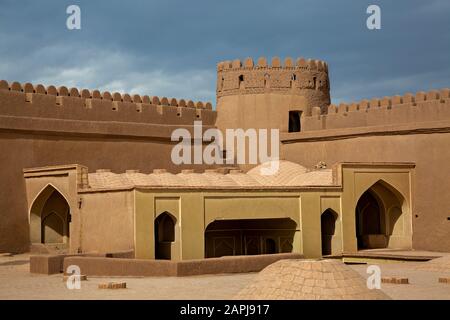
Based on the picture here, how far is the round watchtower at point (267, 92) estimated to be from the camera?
28.8m

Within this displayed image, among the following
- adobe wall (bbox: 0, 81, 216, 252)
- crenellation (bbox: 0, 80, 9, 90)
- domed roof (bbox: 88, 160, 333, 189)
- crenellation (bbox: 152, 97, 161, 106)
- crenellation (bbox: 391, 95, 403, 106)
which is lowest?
domed roof (bbox: 88, 160, 333, 189)

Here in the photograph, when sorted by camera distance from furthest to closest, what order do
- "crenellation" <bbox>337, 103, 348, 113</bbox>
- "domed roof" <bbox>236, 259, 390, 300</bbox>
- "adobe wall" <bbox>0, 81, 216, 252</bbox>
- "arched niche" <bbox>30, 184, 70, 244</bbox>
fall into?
"crenellation" <bbox>337, 103, 348, 113</bbox> < "arched niche" <bbox>30, 184, 70, 244</bbox> < "adobe wall" <bbox>0, 81, 216, 252</bbox> < "domed roof" <bbox>236, 259, 390, 300</bbox>

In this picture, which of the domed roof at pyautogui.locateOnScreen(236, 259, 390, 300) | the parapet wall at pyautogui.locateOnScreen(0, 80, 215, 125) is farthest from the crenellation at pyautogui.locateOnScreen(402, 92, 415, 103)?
the domed roof at pyautogui.locateOnScreen(236, 259, 390, 300)

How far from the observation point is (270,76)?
94.6 feet

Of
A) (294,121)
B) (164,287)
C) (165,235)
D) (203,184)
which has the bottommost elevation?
(164,287)

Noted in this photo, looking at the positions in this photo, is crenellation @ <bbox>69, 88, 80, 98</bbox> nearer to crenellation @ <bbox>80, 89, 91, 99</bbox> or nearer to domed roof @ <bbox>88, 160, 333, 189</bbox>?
crenellation @ <bbox>80, 89, 91, 99</bbox>

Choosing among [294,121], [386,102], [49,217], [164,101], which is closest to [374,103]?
[386,102]

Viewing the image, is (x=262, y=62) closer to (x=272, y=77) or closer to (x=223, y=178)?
(x=272, y=77)

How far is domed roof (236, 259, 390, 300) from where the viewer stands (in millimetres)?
11297

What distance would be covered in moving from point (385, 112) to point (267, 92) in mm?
4852

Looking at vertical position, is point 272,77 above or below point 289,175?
above

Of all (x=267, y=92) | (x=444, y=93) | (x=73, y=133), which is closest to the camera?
(x=444, y=93)

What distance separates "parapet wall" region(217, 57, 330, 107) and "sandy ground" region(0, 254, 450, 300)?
444 inches

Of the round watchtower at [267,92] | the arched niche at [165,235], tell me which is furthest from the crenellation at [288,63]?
the arched niche at [165,235]
